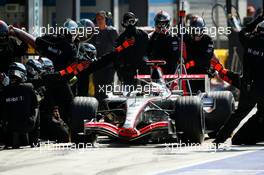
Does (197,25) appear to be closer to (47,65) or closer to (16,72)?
(47,65)

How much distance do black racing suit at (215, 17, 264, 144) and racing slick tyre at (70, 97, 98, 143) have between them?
79.9 inches

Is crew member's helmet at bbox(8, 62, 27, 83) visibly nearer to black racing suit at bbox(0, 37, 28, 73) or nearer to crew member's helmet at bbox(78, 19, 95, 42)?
black racing suit at bbox(0, 37, 28, 73)

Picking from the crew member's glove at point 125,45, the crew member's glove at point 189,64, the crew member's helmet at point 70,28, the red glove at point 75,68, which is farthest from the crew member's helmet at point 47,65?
the crew member's glove at point 189,64

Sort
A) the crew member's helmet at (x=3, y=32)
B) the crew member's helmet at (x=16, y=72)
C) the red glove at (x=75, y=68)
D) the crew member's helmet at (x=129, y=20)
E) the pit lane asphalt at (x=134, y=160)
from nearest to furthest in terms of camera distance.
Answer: the pit lane asphalt at (x=134, y=160)
the crew member's helmet at (x=16, y=72)
the crew member's helmet at (x=3, y=32)
the red glove at (x=75, y=68)
the crew member's helmet at (x=129, y=20)

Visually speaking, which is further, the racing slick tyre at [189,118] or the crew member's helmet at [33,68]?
the crew member's helmet at [33,68]

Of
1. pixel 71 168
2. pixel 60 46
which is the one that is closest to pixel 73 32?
pixel 60 46

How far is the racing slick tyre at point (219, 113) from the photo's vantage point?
19.3 metres

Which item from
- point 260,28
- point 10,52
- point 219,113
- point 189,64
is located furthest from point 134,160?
point 189,64

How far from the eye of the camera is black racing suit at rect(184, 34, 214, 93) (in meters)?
20.5

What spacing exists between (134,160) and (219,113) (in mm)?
3887

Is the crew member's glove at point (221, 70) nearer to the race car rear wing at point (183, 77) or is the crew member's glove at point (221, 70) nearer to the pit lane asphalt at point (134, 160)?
the race car rear wing at point (183, 77)

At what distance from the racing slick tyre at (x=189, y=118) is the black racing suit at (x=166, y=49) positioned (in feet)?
9.61

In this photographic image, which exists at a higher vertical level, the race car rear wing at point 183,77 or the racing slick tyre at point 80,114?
the race car rear wing at point 183,77

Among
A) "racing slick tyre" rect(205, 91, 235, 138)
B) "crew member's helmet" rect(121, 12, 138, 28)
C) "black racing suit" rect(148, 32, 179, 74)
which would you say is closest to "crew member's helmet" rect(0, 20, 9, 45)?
"crew member's helmet" rect(121, 12, 138, 28)
